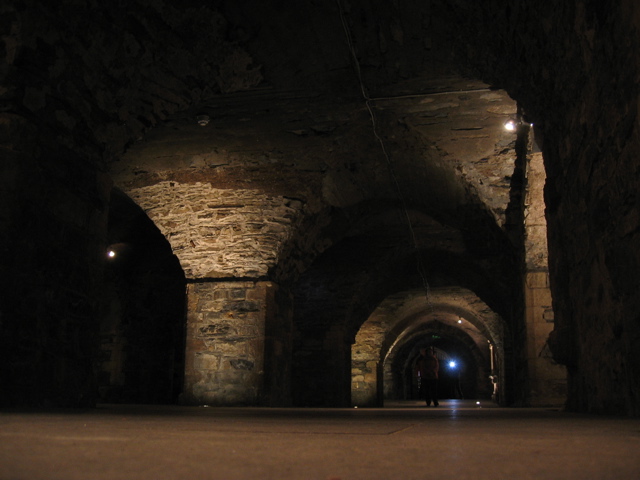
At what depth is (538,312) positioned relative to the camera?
7.72 meters

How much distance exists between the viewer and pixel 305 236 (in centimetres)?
836

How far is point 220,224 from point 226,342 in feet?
5.03

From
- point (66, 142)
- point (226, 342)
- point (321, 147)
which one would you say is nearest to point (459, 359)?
point (226, 342)

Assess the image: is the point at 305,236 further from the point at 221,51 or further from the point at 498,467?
the point at 498,467

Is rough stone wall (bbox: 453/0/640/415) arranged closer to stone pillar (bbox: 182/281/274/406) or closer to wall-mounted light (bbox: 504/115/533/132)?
wall-mounted light (bbox: 504/115/533/132)

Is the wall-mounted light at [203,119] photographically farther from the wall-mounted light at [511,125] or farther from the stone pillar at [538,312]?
the stone pillar at [538,312]

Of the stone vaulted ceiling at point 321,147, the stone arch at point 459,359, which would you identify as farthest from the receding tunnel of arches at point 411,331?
the stone vaulted ceiling at point 321,147

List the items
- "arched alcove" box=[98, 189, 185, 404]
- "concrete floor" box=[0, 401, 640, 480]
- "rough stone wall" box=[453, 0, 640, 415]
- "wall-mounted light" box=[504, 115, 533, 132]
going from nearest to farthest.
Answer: "concrete floor" box=[0, 401, 640, 480]
"rough stone wall" box=[453, 0, 640, 415]
"wall-mounted light" box=[504, 115, 533, 132]
"arched alcove" box=[98, 189, 185, 404]

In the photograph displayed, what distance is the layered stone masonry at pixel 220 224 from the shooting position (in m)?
7.89

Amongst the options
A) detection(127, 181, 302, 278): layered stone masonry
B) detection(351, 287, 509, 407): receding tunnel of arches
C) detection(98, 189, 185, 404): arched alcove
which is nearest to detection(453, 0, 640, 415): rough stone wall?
detection(127, 181, 302, 278): layered stone masonry

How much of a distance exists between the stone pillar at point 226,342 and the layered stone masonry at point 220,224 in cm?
25

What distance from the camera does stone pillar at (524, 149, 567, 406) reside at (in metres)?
7.39

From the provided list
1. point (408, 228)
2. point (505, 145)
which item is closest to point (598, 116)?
point (505, 145)

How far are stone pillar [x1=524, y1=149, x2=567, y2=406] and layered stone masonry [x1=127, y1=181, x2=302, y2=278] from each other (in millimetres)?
2880
